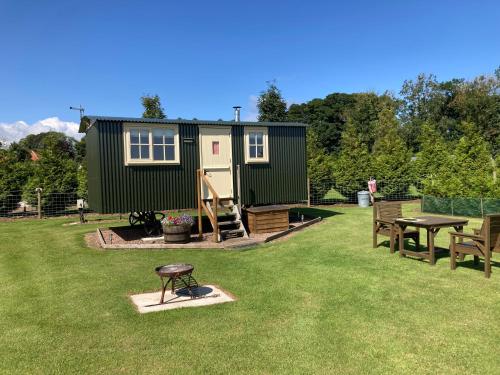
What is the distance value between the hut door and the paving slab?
6.25m

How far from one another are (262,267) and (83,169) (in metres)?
16.5

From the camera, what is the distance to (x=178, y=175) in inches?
481

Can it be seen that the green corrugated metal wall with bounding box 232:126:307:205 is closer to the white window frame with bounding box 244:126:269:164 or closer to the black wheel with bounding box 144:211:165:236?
the white window frame with bounding box 244:126:269:164

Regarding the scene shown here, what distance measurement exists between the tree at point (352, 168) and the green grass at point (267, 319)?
12.9 m

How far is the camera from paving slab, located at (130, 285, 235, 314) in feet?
18.9

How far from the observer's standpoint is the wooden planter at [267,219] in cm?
1227

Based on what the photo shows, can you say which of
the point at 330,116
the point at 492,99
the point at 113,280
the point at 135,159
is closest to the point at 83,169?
the point at 135,159

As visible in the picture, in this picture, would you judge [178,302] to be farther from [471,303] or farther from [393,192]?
[393,192]

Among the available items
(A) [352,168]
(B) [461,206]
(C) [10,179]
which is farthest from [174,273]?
(A) [352,168]

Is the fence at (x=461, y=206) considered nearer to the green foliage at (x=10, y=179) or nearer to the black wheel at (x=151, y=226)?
the black wheel at (x=151, y=226)

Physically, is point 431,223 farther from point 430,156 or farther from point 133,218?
point 430,156

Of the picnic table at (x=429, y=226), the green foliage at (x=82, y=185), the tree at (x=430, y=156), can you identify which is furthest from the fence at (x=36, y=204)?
the tree at (x=430, y=156)

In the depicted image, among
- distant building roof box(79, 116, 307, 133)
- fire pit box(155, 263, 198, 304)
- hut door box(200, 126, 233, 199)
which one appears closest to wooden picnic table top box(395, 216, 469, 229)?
fire pit box(155, 263, 198, 304)

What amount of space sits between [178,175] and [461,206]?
10.1m
